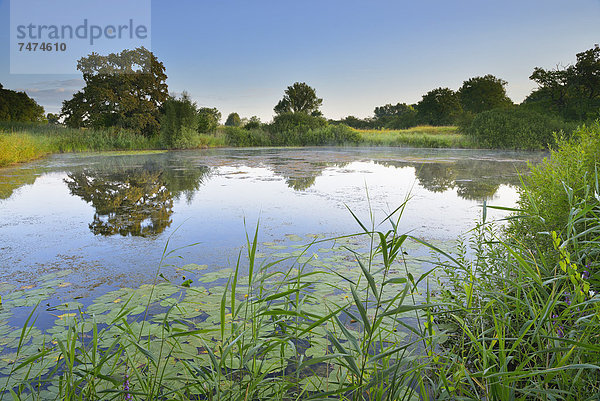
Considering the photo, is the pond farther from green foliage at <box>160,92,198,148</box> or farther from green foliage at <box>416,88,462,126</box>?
green foliage at <box>416,88,462,126</box>

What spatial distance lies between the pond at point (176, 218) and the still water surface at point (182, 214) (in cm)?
2

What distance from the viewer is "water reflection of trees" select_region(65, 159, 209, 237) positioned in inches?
172

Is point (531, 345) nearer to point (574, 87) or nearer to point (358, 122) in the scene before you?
point (574, 87)

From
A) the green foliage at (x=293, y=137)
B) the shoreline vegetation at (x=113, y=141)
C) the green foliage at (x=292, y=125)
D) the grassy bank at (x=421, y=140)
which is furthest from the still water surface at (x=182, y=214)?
the green foliage at (x=292, y=125)

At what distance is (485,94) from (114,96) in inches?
1452

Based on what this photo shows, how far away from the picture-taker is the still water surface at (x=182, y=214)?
10.2 feet

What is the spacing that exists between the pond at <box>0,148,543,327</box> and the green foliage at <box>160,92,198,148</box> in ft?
42.4

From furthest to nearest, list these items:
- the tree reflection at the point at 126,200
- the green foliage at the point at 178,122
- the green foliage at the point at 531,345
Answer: the green foliage at the point at 178,122 → the tree reflection at the point at 126,200 → the green foliage at the point at 531,345

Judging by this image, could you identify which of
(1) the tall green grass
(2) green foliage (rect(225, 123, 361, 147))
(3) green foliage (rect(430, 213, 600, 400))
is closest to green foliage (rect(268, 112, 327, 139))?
(2) green foliage (rect(225, 123, 361, 147))

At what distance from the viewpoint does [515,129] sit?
18453 millimetres

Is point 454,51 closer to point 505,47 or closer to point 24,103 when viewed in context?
point 505,47

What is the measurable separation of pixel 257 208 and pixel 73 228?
7.37 ft

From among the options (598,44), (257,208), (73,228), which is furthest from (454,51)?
(73,228)

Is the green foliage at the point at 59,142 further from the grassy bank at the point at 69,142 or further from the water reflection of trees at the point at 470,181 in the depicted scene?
the water reflection of trees at the point at 470,181
